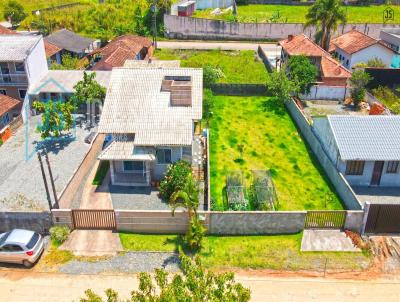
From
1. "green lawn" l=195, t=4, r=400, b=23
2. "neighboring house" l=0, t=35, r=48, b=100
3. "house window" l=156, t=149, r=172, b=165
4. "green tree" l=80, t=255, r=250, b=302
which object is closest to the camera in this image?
"green tree" l=80, t=255, r=250, b=302

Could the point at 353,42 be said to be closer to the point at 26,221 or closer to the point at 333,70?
the point at 333,70

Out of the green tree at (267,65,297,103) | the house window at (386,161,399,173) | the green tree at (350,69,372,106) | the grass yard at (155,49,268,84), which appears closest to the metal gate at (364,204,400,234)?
the house window at (386,161,399,173)

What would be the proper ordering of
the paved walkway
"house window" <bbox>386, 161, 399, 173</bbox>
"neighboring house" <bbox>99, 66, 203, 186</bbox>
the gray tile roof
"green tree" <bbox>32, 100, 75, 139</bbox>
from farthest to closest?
the gray tile roof
"green tree" <bbox>32, 100, 75, 139</bbox>
"house window" <bbox>386, 161, 399, 173</bbox>
"neighboring house" <bbox>99, 66, 203, 186</bbox>
the paved walkway

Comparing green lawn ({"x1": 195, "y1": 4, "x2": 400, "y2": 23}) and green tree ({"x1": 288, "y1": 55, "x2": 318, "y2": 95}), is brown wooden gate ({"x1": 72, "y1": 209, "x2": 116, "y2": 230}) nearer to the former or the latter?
green tree ({"x1": 288, "y1": 55, "x2": 318, "y2": 95})

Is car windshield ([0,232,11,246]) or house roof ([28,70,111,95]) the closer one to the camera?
car windshield ([0,232,11,246])

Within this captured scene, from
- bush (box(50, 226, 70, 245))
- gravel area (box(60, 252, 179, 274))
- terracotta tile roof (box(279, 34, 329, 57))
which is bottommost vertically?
gravel area (box(60, 252, 179, 274))

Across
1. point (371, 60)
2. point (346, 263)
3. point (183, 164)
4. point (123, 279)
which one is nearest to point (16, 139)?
point (183, 164)

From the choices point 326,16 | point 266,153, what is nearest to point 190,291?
point 266,153
